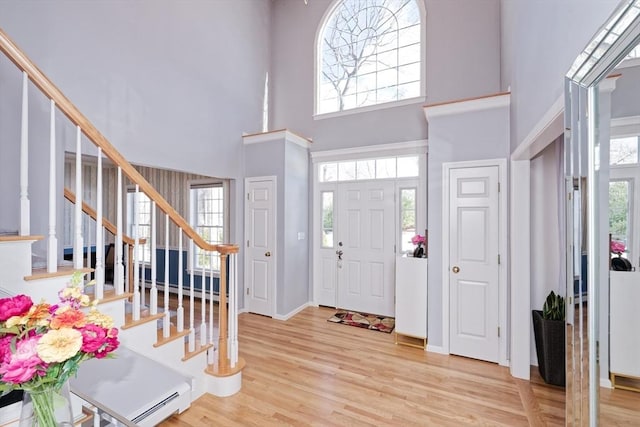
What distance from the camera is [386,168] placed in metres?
4.21

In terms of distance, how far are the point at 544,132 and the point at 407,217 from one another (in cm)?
228

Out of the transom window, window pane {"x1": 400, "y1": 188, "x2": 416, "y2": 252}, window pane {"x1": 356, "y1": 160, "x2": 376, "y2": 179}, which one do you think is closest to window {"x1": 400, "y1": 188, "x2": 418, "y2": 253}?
window pane {"x1": 400, "y1": 188, "x2": 416, "y2": 252}

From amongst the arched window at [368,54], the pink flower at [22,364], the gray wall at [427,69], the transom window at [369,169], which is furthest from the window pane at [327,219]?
the pink flower at [22,364]

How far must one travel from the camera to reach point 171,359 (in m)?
2.11

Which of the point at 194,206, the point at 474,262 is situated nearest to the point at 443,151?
the point at 474,262

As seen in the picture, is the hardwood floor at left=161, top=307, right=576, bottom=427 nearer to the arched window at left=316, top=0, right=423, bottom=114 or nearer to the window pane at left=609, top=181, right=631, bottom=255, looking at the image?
the window pane at left=609, top=181, right=631, bottom=255

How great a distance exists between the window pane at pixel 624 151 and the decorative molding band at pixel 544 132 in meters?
0.53

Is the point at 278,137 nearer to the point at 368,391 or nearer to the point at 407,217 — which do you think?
the point at 407,217

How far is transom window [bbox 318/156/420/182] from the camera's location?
13.3 feet

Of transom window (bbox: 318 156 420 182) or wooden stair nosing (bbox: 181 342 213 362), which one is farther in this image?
transom window (bbox: 318 156 420 182)

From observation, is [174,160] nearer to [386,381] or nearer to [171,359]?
[171,359]

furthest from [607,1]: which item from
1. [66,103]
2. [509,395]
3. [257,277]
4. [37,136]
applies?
[257,277]

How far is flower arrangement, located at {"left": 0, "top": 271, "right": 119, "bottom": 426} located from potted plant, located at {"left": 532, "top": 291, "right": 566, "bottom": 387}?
3.14 metres

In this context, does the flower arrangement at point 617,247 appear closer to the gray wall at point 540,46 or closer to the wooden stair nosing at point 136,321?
the gray wall at point 540,46
